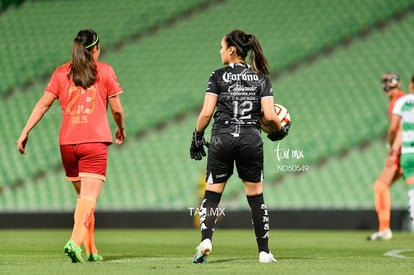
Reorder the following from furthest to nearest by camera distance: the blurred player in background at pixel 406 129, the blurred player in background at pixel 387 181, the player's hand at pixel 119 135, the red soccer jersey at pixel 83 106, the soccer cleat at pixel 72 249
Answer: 1. the blurred player in background at pixel 387 181
2. the blurred player in background at pixel 406 129
3. the player's hand at pixel 119 135
4. the red soccer jersey at pixel 83 106
5. the soccer cleat at pixel 72 249

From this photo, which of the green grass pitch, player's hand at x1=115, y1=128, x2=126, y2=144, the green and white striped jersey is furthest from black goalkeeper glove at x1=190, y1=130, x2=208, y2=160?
the green and white striped jersey

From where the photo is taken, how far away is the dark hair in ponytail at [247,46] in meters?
7.04

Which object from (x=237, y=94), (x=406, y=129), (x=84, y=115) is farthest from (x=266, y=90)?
(x=406, y=129)

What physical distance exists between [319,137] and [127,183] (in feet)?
11.5

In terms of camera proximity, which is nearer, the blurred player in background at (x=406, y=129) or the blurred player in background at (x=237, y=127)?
the blurred player in background at (x=237, y=127)

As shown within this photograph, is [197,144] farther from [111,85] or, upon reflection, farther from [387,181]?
[387,181]

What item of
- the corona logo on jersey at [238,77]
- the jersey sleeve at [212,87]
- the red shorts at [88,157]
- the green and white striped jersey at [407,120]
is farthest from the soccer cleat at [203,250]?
the green and white striped jersey at [407,120]

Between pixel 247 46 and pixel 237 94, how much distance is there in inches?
14.2

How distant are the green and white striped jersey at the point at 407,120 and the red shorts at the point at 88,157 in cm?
394

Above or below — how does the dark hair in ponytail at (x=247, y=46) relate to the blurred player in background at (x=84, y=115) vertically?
above

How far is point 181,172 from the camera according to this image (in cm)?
1745

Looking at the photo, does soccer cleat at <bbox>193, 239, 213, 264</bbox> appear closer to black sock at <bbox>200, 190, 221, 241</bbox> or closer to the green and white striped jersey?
black sock at <bbox>200, 190, 221, 241</bbox>

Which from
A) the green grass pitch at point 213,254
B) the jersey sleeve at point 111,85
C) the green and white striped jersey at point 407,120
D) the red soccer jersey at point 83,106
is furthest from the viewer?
the green and white striped jersey at point 407,120

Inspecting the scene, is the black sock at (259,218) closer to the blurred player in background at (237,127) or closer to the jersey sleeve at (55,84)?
the blurred player in background at (237,127)
